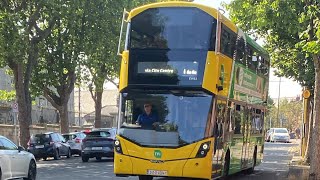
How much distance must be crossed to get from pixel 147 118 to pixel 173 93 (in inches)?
34.9

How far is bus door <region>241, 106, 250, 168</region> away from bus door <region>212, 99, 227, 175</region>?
292 cm

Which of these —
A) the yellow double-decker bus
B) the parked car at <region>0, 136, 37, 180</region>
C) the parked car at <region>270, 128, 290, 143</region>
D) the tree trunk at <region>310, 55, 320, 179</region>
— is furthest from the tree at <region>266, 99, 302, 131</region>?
the yellow double-decker bus

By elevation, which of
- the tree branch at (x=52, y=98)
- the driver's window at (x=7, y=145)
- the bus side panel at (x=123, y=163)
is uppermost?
the tree branch at (x=52, y=98)

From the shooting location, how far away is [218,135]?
13719 millimetres

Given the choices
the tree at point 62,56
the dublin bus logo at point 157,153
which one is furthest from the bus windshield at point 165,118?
the tree at point 62,56

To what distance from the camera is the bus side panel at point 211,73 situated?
13156 millimetres

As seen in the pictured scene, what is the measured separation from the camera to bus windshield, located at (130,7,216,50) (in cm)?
1344

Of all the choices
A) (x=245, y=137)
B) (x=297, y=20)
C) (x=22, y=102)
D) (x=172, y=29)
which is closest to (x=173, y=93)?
(x=172, y=29)

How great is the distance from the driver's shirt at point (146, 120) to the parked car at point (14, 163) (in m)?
3.97

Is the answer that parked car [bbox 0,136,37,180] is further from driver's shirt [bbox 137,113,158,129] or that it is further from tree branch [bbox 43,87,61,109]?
tree branch [bbox 43,87,61,109]

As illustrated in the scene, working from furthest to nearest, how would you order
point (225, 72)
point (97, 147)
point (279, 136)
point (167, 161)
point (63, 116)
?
point (279, 136) → point (63, 116) → point (97, 147) → point (225, 72) → point (167, 161)

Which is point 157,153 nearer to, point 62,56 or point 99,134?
point 99,134

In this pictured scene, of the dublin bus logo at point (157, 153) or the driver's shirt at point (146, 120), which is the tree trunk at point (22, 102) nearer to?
the driver's shirt at point (146, 120)

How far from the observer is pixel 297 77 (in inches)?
1002
